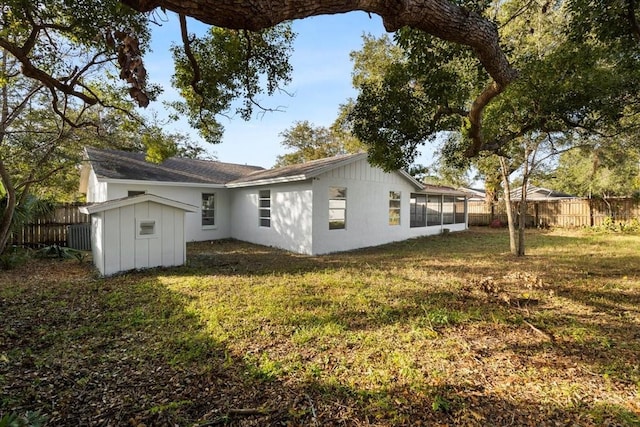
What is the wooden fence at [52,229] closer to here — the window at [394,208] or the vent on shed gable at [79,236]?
the vent on shed gable at [79,236]

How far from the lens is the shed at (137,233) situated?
7.04 metres

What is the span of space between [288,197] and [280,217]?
33.9 inches

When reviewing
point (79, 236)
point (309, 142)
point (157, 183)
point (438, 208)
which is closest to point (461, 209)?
point (438, 208)

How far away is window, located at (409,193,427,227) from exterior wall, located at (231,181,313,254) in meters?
6.60

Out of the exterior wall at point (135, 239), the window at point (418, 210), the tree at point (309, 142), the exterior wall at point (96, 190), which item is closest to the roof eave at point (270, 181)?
the exterior wall at point (135, 239)

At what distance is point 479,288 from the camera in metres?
6.03

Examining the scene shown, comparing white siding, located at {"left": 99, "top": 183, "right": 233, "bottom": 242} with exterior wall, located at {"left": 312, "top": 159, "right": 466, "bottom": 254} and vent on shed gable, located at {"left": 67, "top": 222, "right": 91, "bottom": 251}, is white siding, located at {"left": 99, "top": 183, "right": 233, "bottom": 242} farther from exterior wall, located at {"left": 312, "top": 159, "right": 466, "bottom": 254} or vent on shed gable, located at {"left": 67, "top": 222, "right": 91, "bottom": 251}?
exterior wall, located at {"left": 312, "top": 159, "right": 466, "bottom": 254}

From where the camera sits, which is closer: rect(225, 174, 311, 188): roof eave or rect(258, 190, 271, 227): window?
rect(225, 174, 311, 188): roof eave

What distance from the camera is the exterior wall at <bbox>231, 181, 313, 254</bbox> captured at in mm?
10422

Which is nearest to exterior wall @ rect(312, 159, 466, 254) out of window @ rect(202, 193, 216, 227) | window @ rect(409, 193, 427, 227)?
window @ rect(409, 193, 427, 227)

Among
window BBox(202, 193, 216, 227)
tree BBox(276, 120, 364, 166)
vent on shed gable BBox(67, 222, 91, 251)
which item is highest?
tree BBox(276, 120, 364, 166)

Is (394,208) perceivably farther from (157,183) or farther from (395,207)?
(157,183)

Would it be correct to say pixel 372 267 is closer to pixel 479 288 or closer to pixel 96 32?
pixel 479 288

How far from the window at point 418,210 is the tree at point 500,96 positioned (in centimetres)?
726
